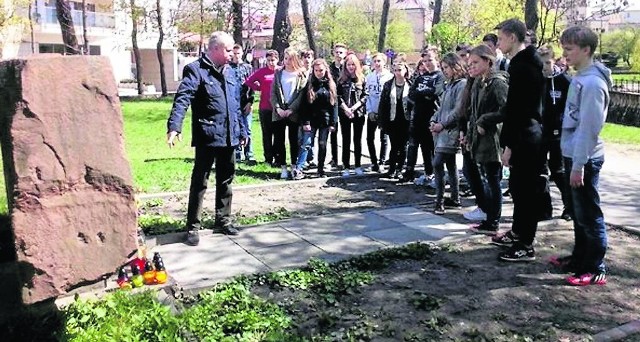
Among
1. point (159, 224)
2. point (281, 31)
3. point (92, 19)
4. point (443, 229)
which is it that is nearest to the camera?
point (443, 229)

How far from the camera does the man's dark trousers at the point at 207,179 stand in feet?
20.4

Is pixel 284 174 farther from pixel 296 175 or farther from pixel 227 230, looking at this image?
pixel 227 230

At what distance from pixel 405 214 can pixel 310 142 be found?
300 centimetres

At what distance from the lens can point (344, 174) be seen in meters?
9.77

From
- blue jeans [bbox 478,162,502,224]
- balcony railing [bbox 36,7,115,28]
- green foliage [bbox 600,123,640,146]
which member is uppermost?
balcony railing [bbox 36,7,115,28]

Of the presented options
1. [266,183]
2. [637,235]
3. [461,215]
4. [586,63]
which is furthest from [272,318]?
[266,183]

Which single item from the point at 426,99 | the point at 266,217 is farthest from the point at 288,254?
the point at 426,99

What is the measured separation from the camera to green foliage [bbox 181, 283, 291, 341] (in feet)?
13.6

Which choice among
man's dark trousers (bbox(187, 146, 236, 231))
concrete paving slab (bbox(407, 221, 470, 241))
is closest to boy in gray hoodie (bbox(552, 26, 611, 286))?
concrete paving slab (bbox(407, 221, 470, 241))

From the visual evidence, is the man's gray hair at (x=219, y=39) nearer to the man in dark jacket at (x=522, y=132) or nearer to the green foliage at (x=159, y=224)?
the green foliage at (x=159, y=224)

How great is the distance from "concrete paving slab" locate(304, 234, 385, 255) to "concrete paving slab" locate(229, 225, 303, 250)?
7.5 inches

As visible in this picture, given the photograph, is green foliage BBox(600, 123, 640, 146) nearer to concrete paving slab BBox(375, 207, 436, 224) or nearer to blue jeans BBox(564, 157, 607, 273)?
concrete paving slab BBox(375, 207, 436, 224)

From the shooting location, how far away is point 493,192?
21.2 ft

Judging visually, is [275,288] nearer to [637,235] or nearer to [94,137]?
[94,137]
